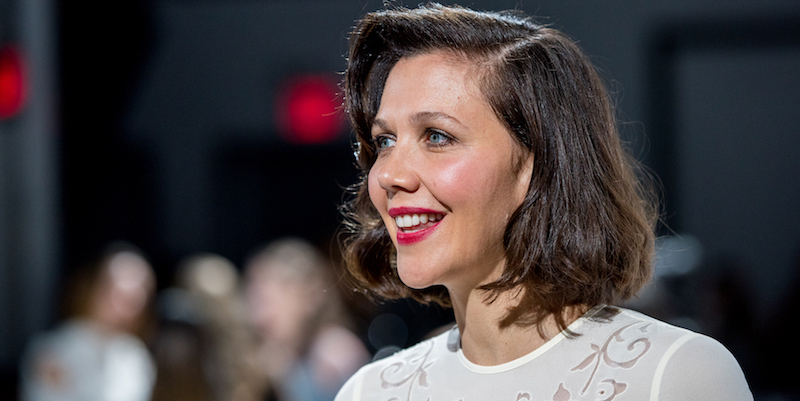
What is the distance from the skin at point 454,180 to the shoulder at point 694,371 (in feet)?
0.72

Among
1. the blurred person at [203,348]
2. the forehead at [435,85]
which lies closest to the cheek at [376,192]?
the forehead at [435,85]

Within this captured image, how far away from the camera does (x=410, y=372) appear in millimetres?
1575

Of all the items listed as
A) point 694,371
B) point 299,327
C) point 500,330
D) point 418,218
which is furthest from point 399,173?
point 299,327

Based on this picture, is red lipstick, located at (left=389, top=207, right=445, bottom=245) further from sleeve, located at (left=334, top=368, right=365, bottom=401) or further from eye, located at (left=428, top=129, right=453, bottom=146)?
sleeve, located at (left=334, top=368, right=365, bottom=401)

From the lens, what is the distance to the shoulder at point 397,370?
1.57m

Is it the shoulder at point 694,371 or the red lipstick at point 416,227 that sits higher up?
the red lipstick at point 416,227

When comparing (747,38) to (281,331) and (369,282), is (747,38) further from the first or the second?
(369,282)

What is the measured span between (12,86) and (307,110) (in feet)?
6.41

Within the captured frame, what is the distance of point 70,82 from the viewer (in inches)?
210

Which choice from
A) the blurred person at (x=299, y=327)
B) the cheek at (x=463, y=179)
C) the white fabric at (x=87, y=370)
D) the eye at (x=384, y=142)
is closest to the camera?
the cheek at (x=463, y=179)

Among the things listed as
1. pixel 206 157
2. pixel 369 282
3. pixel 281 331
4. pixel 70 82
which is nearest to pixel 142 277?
pixel 281 331

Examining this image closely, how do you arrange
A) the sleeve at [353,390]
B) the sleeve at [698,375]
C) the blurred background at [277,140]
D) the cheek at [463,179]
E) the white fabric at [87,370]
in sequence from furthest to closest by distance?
the blurred background at [277,140] → the white fabric at [87,370] → the sleeve at [353,390] → the cheek at [463,179] → the sleeve at [698,375]

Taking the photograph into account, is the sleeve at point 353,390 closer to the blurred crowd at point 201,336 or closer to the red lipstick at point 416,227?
the red lipstick at point 416,227

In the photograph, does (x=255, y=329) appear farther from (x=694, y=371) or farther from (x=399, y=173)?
(x=694, y=371)
